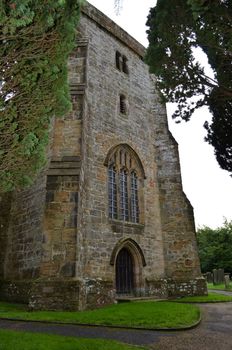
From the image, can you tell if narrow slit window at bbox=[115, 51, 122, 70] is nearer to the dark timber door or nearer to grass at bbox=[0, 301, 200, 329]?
the dark timber door

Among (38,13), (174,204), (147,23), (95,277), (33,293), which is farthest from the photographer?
(174,204)

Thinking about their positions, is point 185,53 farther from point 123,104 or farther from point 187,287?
point 187,287

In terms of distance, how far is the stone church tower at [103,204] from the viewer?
10.1 metres

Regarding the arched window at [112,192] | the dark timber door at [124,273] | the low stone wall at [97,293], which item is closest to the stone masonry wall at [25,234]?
the low stone wall at [97,293]

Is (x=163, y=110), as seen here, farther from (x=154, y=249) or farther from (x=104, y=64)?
(x=154, y=249)

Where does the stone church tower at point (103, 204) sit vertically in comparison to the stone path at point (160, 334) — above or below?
above

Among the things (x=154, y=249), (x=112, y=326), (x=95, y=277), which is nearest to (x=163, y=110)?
(x=154, y=249)

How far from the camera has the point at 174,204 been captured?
1563 centimetres

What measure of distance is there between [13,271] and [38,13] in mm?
10092

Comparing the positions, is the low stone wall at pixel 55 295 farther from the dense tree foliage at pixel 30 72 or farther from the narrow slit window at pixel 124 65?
the narrow slit window at pixel 124 65

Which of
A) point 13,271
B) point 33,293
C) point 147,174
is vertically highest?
point 147,174

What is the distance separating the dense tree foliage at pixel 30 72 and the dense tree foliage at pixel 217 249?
30.7 metres

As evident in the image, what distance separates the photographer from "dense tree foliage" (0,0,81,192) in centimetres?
485

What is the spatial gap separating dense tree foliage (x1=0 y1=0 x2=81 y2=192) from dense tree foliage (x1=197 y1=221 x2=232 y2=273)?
3071cm
